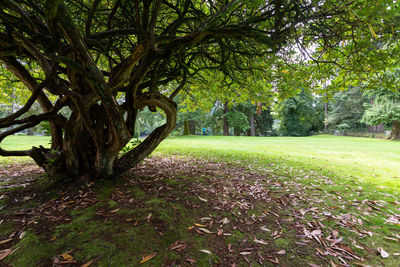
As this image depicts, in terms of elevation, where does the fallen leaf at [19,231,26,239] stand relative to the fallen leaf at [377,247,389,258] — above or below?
above

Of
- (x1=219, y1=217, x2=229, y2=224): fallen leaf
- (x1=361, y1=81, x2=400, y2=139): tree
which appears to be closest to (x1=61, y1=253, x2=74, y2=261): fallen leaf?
(x1=219, y1=217, x2=229, y2=224): fallen leaf

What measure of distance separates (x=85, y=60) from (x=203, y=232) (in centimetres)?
305

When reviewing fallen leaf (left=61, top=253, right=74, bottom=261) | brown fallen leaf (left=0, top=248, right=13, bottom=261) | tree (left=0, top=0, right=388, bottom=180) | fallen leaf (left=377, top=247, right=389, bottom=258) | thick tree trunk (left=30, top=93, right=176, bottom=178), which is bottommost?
fallen leaf (left=377, top=247, right=389, bottom=258)

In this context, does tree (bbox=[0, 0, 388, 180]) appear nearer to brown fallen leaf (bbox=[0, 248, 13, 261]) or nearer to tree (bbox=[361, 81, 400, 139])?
brown fallen leaf (bbox=[0, 248, 13, 261])

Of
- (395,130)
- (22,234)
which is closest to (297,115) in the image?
(395,130)

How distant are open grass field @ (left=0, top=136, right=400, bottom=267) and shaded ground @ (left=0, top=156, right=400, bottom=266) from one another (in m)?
0.01

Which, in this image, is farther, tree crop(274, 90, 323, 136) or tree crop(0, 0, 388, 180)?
tree crop(274, 90, 323, 136)

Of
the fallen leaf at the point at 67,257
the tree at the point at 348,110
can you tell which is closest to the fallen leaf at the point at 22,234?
the fallen leaf at the point at 67,257

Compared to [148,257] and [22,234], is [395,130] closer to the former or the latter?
[148,257]

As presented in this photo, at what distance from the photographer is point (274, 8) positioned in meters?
3.16

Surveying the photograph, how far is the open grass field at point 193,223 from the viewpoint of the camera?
2.20 metres

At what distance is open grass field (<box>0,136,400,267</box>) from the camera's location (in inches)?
86.4

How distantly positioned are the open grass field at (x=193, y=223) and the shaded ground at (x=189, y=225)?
0.01m

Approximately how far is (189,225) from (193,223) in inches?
3.3
